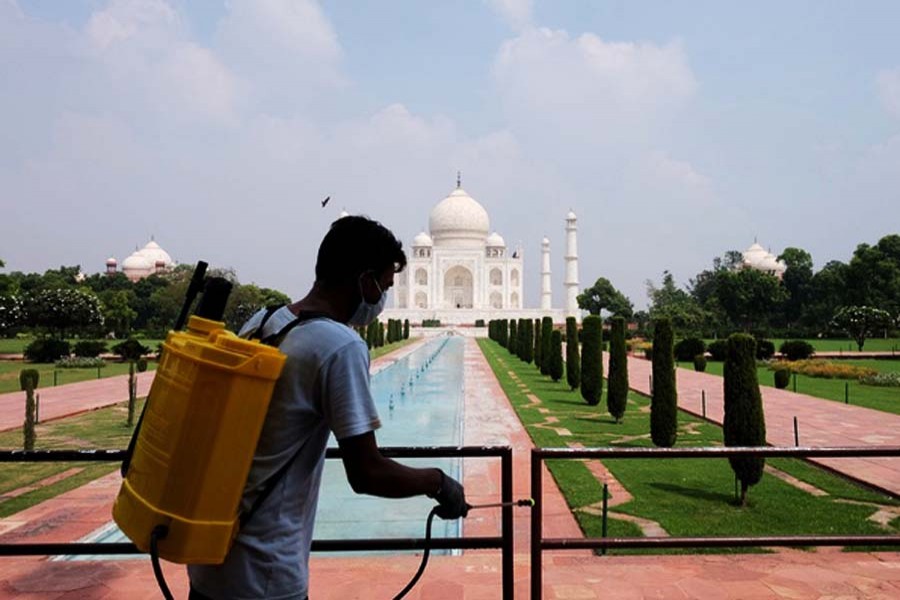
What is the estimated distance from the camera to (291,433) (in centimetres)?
122

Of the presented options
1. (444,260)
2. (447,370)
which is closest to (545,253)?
(444,260)

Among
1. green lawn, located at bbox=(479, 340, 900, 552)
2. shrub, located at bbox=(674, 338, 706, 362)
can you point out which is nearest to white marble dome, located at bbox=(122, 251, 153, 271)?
shrub, located at bbox=(674, 338, 706, 362)

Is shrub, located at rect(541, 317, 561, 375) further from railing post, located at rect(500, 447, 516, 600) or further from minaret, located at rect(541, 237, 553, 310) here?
minaret, located at rect(541, 237, 553, 310)

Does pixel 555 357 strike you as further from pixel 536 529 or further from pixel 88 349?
pixel 88 349

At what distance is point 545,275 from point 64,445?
4474 cm

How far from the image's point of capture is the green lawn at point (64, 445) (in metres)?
5.28

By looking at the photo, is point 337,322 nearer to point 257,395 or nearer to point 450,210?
point 257,395

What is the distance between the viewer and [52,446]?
705cm

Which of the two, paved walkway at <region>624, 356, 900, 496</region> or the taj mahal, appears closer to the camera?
paved walkway at <region>624, 356, 900, 496</region>

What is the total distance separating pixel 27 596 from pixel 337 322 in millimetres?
2250

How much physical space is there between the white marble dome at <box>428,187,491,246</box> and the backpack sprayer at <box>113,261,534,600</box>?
51.5 metres

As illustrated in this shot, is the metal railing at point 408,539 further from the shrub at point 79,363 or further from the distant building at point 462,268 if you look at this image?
the distant building at point 462,268

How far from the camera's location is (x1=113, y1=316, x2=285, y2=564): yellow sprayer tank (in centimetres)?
113

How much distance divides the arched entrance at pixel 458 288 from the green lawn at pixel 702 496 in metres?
46.0
